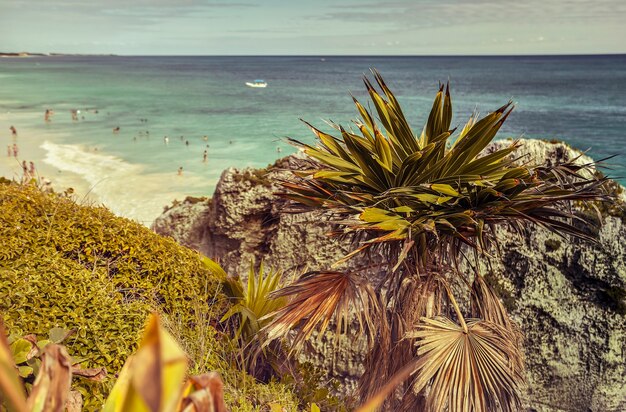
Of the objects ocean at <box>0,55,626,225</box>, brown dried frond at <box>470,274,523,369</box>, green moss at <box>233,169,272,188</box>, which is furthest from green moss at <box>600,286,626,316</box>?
green moss at <box>233,169,272,188</box>

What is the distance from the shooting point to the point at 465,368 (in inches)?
151

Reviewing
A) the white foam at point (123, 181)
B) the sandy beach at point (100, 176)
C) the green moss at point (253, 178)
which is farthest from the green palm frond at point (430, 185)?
the white foam at point (123, 181)

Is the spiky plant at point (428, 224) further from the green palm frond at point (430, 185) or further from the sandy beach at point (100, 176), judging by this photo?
the sandy beach at point (100, 176)

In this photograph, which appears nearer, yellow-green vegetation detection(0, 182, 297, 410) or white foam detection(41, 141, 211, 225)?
yellow-green vegetation detection(0, 182, 297, 410)

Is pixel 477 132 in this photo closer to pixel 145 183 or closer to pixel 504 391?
pixel 504 391

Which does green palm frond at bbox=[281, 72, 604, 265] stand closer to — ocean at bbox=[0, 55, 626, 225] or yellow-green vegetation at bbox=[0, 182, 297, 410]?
ocean at bbox=[0, 55, 626, 225]

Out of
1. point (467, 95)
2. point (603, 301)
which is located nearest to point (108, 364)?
point (603, 301)

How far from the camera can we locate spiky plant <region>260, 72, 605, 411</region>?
3930mm

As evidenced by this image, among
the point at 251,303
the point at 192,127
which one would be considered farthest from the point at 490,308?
the point at 192,127

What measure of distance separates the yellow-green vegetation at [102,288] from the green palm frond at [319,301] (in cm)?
67

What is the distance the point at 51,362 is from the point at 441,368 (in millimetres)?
3197

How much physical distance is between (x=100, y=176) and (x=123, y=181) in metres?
1.34

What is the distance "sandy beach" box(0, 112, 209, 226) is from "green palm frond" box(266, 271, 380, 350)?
→ 12686 millimetres

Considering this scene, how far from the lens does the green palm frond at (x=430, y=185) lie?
4.08 meters
